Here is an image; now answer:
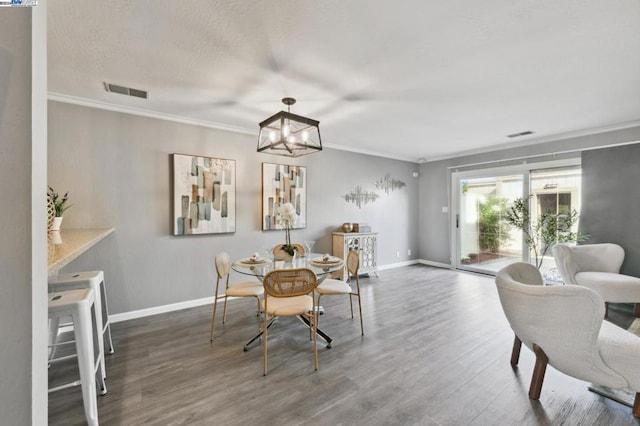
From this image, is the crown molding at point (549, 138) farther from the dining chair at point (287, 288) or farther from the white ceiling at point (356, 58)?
the dining chair at point (287, 288)

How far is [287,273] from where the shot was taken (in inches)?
82.8

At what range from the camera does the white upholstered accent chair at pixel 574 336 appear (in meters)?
1.56

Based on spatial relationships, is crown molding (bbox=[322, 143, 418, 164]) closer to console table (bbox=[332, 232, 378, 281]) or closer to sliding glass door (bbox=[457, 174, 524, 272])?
sliding glass door (bbox=[457, 174, 524, 272])

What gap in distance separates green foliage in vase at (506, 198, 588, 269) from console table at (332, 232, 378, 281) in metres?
2.46

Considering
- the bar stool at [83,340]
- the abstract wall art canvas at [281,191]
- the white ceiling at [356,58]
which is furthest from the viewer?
the abstract wall art canvas at [281,191]

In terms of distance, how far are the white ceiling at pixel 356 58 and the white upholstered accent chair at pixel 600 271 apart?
6.00 feet

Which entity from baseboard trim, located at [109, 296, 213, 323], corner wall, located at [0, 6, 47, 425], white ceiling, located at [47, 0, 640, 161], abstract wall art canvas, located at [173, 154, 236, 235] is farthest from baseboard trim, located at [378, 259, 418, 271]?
corner wall, located at [0, 6, 47, 425]

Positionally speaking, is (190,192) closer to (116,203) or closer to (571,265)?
(116,203)

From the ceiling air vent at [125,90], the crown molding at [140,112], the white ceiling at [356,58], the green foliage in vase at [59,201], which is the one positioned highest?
the white ceiling at [356,58]

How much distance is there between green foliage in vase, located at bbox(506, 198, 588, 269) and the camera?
4211 mm

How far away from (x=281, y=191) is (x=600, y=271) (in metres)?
4.72

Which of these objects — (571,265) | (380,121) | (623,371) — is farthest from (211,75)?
(571,265)

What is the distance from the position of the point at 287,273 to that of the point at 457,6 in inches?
84.7

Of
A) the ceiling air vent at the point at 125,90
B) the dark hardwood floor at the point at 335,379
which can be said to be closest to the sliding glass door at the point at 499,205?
the dark hardwood floor at the point at 335,379
